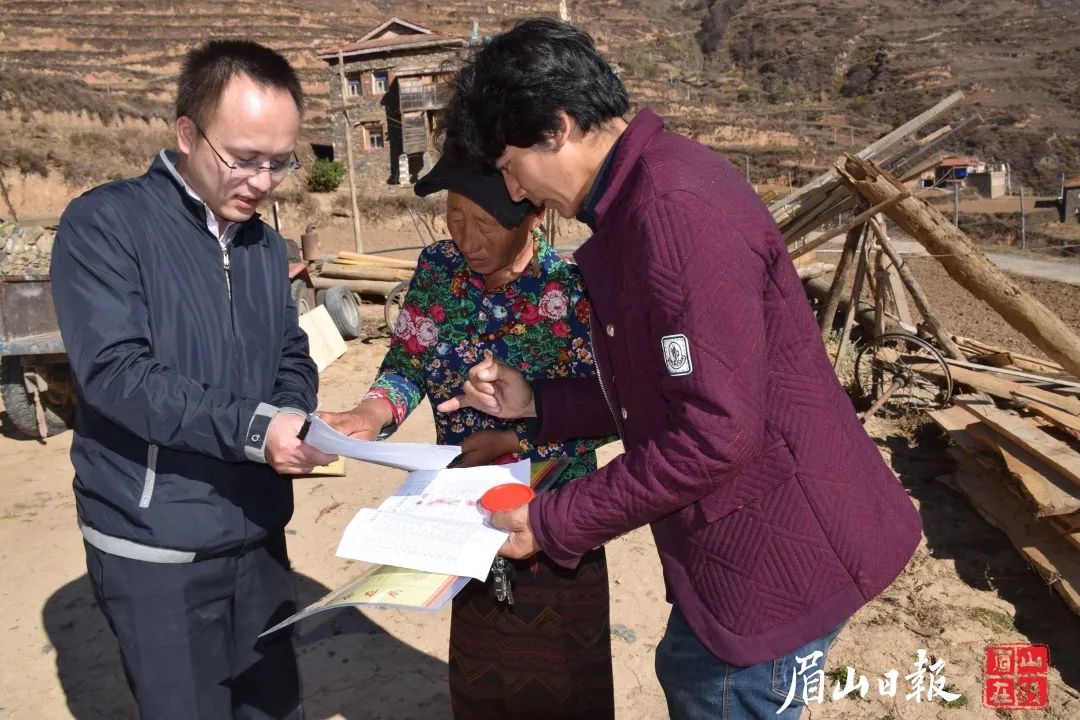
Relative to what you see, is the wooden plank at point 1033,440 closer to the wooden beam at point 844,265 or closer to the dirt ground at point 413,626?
the dirt ground at point 413,626

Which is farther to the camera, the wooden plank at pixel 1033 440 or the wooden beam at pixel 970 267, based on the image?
the wooden beam at pixel 970 267

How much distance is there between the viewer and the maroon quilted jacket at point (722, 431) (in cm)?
129

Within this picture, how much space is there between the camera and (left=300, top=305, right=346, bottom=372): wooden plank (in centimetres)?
880

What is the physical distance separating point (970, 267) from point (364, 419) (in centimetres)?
561

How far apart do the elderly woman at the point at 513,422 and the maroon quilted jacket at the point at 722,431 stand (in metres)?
0.72

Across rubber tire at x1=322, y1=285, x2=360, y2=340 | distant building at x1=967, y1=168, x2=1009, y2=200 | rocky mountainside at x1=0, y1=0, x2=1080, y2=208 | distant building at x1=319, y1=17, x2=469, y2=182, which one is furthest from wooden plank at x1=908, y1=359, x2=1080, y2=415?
distant building at x1=967, y1=168, x2=1009, y2=200

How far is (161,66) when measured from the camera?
4244cm

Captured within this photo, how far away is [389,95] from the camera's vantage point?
34.5 metres

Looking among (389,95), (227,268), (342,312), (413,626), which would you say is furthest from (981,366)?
(389,95)

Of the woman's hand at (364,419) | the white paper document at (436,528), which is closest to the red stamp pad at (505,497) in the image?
the white paper document at (436,528)

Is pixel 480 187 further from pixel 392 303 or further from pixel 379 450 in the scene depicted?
pixel 392 303

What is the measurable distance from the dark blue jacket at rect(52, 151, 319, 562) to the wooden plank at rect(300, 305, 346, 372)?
680 centimetres

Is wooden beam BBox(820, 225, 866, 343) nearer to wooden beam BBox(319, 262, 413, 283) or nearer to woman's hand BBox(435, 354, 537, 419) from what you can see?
woman's hand BBox(435, 354, 537, 419)

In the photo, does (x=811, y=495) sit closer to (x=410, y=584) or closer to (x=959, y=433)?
(x=410, y=584)
